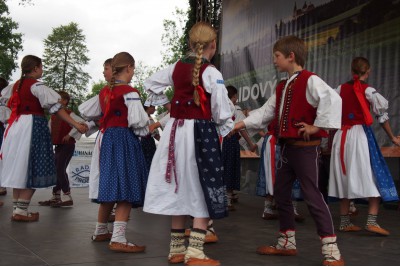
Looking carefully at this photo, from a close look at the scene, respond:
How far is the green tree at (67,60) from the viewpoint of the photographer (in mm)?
40188

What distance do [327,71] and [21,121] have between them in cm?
438

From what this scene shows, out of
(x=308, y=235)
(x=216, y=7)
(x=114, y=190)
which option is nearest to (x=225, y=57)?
(x=216, y=7)

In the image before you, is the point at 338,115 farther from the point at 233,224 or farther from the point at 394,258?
the point at 233,224

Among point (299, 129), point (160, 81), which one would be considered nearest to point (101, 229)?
point (160, 81)

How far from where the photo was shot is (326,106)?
125 inches

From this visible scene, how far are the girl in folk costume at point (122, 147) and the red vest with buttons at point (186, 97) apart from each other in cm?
55

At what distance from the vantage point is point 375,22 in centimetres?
688

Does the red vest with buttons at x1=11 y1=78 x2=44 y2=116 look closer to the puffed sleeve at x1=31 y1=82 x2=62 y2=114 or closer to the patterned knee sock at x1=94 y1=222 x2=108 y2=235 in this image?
the puffed sleeve at x1=31 y1=82 x2=62 y2=114

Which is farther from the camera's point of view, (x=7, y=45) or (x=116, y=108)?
Result: (x=7, y=45)

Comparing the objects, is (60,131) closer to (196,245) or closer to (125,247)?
(125,247)

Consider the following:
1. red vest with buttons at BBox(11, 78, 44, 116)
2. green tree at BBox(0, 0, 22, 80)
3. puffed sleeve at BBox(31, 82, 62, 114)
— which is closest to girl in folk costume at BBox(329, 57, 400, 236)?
puffed sleeve at BBox(31, 82, 62, 114)

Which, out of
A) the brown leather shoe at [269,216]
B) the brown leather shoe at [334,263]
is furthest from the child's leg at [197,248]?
the brown leather shoe at [269,216]

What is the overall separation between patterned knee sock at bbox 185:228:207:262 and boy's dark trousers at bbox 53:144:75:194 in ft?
12.7

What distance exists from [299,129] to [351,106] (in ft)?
5.45
